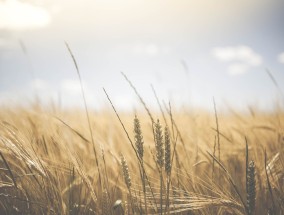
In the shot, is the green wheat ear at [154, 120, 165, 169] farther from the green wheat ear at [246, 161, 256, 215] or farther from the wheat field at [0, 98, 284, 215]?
the green wheat ear at [246, 161, 256, 215]

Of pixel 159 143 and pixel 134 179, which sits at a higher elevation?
pixel 159 143

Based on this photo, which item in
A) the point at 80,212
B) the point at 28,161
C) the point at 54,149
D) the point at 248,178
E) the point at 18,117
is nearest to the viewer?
the point at 248,178

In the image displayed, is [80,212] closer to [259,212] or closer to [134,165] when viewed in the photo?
[134,165]

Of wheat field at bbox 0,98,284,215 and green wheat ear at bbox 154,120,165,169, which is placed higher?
green wheat ear at bbox 154,120,165,169

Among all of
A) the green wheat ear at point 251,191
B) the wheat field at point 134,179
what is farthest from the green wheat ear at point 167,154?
the green wheat ear at point 251,191

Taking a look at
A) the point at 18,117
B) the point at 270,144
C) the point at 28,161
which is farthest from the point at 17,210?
the point at 270,144

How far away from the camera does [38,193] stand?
30.1 inches

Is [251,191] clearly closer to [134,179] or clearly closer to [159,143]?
[159,143]

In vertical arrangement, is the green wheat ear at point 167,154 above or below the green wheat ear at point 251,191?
above

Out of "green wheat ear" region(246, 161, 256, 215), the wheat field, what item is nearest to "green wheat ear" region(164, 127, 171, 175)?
the wheat field

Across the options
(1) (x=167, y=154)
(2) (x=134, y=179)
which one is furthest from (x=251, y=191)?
(2) (x=134, y=179)

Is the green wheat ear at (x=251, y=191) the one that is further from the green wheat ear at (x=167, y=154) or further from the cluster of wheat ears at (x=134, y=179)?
the green wheat ear at (x=167, y=154)

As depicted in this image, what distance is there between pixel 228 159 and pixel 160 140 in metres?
0.65

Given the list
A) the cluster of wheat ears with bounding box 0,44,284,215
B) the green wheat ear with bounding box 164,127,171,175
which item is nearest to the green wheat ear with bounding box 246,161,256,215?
the cluster of wheat ears with bounding box 0,44,284,215
